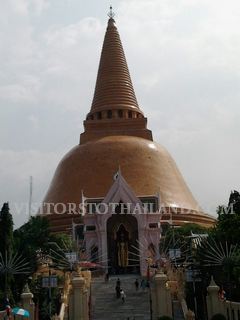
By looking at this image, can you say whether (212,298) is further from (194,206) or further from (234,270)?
(194,206)

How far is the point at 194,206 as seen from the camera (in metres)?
46.5

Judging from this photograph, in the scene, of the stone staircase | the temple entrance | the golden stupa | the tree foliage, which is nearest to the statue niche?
the temple entrance

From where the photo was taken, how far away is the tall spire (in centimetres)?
5297

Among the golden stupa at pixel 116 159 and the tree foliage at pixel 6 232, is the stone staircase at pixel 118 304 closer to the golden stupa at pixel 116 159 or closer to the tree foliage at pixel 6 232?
the tree foliage at pixel 6 232

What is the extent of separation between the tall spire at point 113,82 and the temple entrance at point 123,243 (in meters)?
16.4

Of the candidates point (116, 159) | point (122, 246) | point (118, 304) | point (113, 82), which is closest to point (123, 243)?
point (122, 246)

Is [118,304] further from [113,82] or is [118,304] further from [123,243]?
[113,82]

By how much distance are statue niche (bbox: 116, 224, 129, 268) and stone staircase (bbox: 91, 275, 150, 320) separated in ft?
23.3

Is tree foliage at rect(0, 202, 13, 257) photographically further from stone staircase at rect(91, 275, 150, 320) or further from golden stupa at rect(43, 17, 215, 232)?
golden stupa at rect(43, 17, 215, 232)

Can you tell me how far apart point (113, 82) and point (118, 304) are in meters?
32.8

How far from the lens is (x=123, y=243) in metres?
38.3

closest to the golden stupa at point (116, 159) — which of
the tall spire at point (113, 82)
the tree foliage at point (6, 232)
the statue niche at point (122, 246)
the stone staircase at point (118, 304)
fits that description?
the tall spire at point (113, 82)

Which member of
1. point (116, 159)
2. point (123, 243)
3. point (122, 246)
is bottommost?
point (122, 246)

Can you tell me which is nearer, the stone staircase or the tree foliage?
the stone staircase
